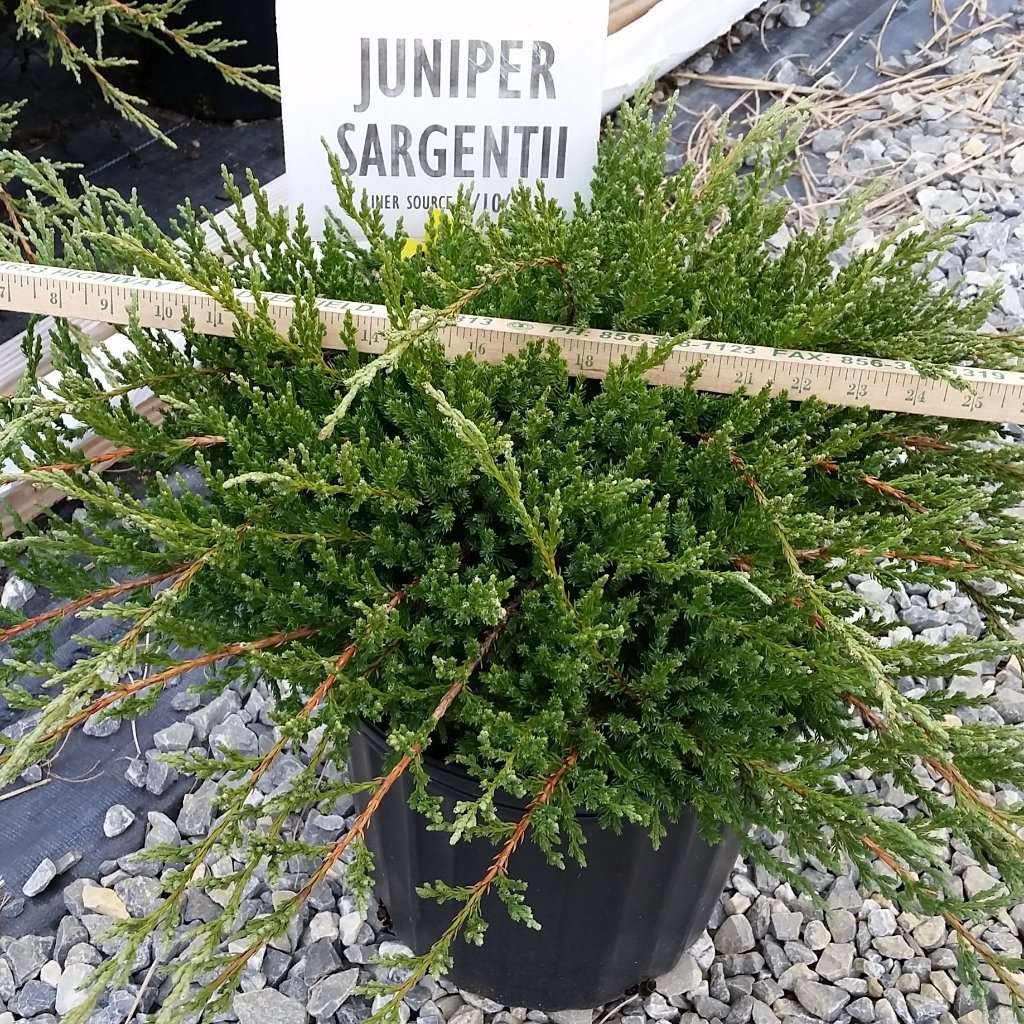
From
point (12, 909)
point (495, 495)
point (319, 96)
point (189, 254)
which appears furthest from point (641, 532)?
point (12, 909)

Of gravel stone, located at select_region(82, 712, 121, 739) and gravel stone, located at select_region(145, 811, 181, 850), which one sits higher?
gravel stone, located at select_region(82, 712, 121, 739)

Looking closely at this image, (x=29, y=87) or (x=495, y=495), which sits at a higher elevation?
(x=29, y=87)

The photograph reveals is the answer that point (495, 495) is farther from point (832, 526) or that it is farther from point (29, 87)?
point (29, 87)

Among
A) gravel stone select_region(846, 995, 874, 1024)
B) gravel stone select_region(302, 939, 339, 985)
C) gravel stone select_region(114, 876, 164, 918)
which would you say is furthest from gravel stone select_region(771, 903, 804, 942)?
gravel stone select_region(114, 876, 164, 918)

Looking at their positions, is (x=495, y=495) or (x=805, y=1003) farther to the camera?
(x=805, y=1003)

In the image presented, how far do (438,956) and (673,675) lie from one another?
35cm

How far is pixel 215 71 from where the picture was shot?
2.65m

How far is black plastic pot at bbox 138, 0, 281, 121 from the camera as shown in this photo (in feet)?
8.63

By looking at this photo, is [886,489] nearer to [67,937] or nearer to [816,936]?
[816,936]

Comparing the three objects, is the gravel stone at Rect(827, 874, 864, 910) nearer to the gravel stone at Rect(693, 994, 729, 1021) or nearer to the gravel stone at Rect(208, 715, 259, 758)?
the gravel stone at Rect(693, 994, 729, 1021)

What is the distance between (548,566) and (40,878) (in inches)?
43.0

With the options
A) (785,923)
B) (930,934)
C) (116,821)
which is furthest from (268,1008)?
(930,934)

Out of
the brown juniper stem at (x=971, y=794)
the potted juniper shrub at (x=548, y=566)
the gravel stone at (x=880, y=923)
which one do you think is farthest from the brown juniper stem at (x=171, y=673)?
the gravel stone at (x=880, y=923)

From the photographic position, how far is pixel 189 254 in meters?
1.26
